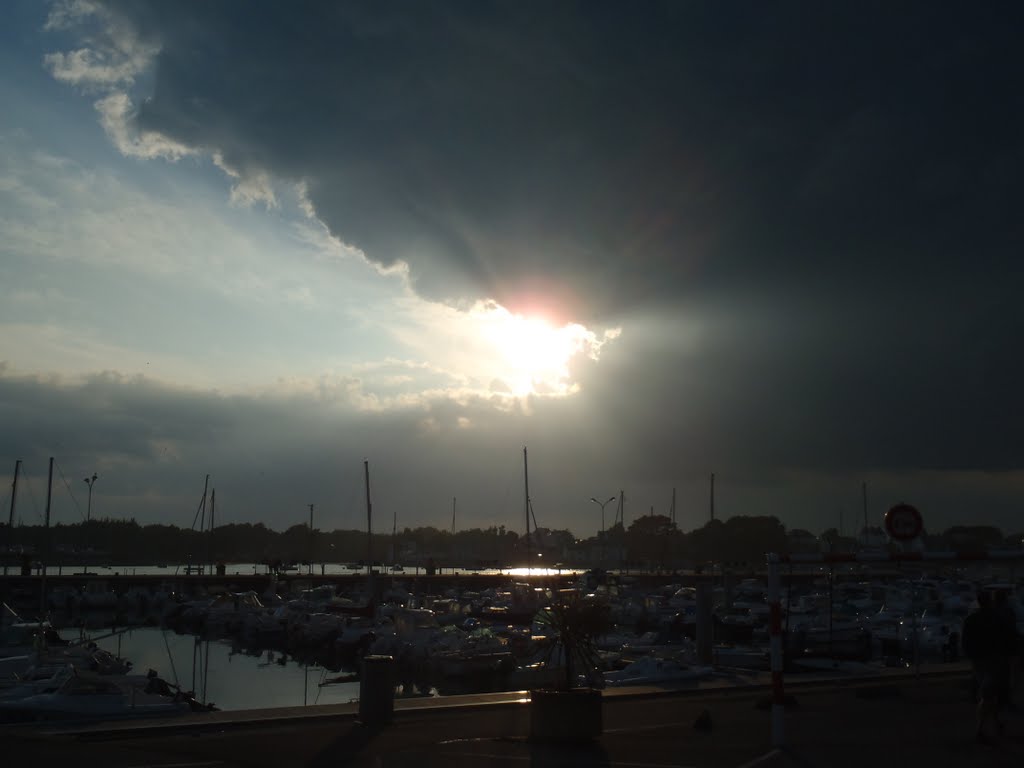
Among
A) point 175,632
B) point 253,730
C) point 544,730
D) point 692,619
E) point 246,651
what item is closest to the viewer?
point 544,730

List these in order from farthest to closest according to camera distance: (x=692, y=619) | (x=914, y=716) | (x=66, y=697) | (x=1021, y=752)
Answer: (x=692, y=619) < (x=66, y=697) < (x=914, y=716) < (x=1021, y=752)

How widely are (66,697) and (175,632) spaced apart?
6118 cm

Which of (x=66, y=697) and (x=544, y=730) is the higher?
(x=544, y=730)

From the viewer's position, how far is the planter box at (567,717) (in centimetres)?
1281

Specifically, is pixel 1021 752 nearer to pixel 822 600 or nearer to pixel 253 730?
pixel 253 730

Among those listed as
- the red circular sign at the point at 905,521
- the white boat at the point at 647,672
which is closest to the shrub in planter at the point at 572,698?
the red circular sign at the point at 905,521

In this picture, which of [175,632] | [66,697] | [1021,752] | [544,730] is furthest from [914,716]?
[175,632]

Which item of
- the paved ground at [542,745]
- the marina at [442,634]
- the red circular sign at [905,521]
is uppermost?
the red circular sign at [905,521]

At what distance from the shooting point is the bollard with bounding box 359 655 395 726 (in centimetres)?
1442

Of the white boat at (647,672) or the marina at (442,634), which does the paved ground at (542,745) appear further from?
the white boat at (647,672)

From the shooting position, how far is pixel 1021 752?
1195 centimetres

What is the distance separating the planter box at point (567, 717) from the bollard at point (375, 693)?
8.82 feet

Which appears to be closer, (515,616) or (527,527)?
(515,616)

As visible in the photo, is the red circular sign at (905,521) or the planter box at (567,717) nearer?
the planter box at (567,717)
